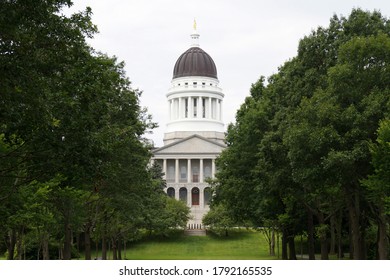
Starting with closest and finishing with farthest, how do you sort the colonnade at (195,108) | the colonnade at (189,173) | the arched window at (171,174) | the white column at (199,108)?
the colonnade at (189,173)
the arched window at (171,174)
the white column at (199,108)
the colonnade at (195,108)

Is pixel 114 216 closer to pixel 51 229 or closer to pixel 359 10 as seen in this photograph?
pixel 51 229

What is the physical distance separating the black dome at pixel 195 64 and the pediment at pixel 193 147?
23370 mm

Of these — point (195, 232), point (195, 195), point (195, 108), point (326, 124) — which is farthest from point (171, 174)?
point (326, 124)

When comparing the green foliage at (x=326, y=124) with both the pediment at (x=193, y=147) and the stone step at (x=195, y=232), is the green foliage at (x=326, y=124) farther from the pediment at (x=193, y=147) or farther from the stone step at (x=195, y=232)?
the pediment at (x=193, y=147)

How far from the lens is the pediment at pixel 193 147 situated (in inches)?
4769

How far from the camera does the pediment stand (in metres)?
121

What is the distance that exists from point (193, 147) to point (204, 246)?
52.3m

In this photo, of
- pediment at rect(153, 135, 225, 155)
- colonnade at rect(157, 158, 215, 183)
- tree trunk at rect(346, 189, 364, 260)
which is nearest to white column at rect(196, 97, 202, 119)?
pediment at rect(153, 135, 225, 155)

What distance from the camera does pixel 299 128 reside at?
2797 cm

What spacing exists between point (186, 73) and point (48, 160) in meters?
123

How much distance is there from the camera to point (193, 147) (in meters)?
122

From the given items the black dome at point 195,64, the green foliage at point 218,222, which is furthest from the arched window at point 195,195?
the green foliage at point 218,222

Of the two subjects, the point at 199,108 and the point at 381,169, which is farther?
the point at 199,108

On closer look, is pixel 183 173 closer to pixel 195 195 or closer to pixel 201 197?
pixel 195 195
